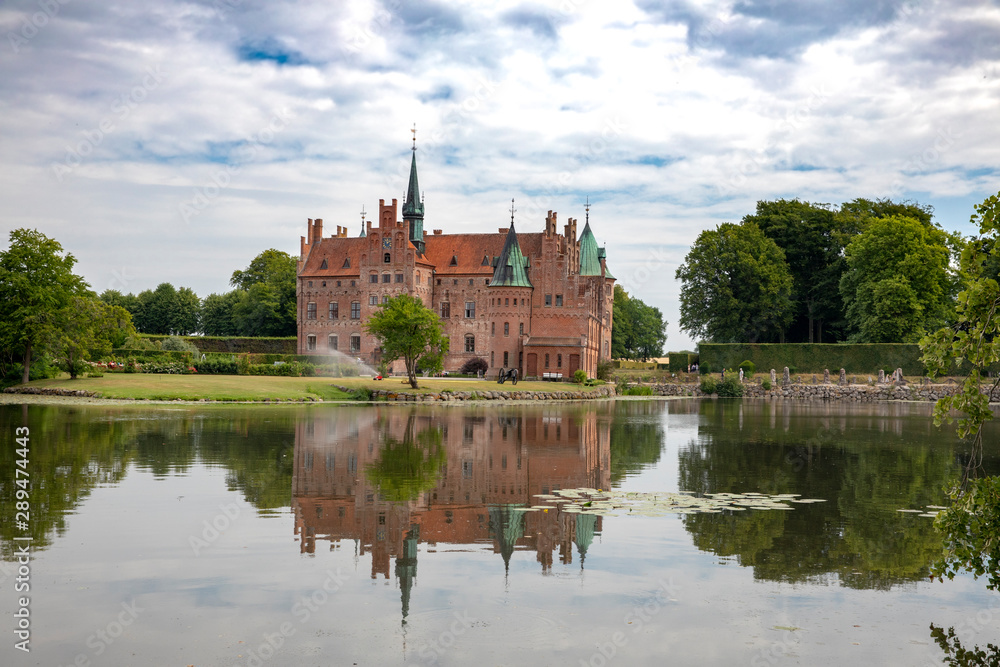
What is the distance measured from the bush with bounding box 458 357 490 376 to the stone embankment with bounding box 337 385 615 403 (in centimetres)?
1604

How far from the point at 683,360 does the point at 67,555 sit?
73.7 metres

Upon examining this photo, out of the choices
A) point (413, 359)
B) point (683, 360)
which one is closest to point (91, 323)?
point (413, 359)

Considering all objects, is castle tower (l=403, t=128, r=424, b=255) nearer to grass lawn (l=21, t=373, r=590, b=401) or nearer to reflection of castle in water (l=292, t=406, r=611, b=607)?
grass lawn (l=21, t=373, r=590, b=401)

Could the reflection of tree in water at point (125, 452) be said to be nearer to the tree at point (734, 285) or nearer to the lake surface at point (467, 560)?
the lake surface at point (467, 560)

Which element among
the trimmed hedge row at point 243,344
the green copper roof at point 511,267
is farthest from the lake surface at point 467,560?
the trimmed hedge row at point 243,344

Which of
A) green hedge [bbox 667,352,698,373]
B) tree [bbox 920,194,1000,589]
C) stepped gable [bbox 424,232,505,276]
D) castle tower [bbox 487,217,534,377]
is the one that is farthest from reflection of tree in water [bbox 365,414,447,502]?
green hedge [bbox 667,352,698,373]

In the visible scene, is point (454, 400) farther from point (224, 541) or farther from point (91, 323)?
point (224, 541)

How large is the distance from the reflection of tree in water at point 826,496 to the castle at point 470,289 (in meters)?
42.0

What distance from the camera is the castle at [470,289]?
72188mm

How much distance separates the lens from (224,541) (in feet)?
35.4

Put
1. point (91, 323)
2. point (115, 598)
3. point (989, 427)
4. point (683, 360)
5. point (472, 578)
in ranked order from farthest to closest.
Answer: point (683, 360)
point (91, 323)
point (989, 427)
point (472, 578)
point (115, 598)

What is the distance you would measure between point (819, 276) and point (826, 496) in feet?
226

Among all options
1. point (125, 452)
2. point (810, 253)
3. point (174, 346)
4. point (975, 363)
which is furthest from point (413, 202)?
point (975, 363)

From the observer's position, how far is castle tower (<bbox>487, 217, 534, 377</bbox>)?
240 ft
